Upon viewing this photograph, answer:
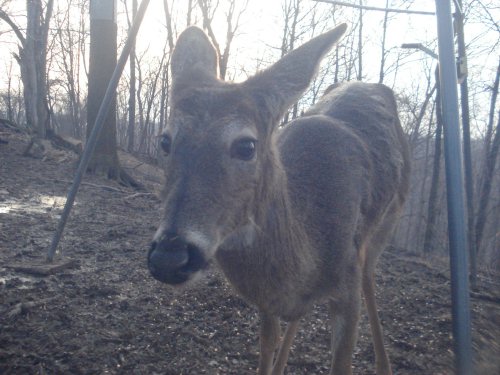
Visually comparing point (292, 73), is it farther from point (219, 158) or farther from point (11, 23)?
point (11, 23)

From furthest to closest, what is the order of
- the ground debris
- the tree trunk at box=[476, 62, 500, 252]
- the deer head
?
the tree trunk at box=[476, 62, 500, 252] → the ground debris → the deer head

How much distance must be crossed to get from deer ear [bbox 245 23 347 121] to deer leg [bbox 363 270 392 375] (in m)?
2.44

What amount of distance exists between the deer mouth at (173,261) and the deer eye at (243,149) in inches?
27.7

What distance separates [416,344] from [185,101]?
3.51m

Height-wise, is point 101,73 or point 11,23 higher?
point 11,23

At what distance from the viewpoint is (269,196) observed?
3207mm

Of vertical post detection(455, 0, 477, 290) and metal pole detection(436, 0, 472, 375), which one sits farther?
vertical post detection(455, 0, 477, 290)

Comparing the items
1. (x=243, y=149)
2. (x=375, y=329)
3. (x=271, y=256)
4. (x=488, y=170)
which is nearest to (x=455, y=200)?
(x=243, y=149)

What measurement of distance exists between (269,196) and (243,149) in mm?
473

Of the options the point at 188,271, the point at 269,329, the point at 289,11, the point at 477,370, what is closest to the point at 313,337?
the point at 269,329

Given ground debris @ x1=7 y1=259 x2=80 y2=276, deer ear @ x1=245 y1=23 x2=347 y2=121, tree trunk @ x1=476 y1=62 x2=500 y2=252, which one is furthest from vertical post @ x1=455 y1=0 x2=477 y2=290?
tree trunk @ x1=476 y1=62 x2=500 y2=252

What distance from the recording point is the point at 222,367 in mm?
3953

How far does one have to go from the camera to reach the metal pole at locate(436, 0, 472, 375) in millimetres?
2166

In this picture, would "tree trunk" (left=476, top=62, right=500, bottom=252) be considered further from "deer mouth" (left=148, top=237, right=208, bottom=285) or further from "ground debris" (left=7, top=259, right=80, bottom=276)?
"deer mouth" (left=148, top=237, right=208, bottom=285)
